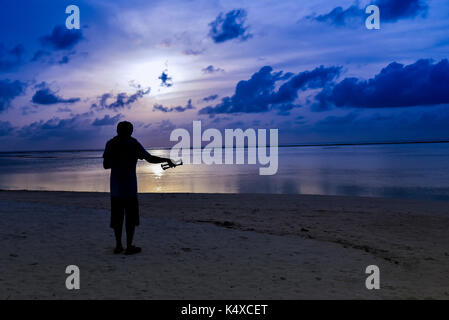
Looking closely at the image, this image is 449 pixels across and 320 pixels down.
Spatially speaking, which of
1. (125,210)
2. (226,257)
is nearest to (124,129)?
(125,210)

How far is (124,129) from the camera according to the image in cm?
625

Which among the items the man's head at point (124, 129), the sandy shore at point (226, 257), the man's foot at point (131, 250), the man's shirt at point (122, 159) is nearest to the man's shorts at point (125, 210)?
the man's shirt at point (122, 159)

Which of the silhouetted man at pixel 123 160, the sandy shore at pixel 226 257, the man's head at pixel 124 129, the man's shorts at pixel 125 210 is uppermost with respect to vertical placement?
the man's head at pixel 124 129

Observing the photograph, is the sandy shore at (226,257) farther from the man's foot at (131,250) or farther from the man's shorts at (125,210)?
the man's shorts at (125,210)

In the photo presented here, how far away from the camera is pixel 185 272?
19.1 ft

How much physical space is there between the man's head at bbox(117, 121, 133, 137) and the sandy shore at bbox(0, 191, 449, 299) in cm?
216

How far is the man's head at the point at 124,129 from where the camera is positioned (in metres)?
6.23

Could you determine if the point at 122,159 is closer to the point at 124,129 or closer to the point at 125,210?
the point at 124,129

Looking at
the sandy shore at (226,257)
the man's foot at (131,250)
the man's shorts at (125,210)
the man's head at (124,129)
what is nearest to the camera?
the sandy shore at (226,257)

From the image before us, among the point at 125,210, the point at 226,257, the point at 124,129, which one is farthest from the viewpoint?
the point at 226,257

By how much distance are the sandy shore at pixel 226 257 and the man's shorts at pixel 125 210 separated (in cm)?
64

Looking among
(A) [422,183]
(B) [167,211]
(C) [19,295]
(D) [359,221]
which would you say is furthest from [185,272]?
(A) [422,183]

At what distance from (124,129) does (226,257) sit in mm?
2893
